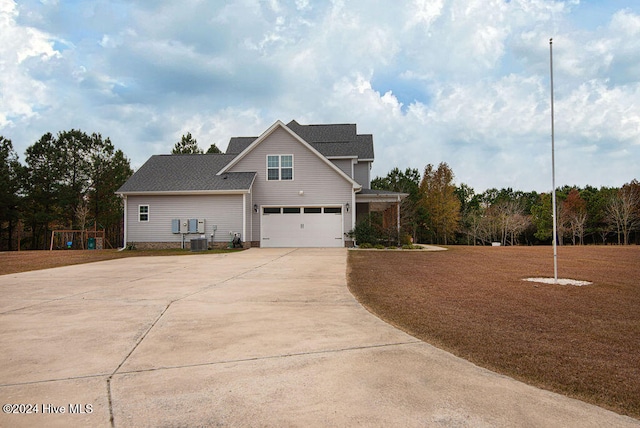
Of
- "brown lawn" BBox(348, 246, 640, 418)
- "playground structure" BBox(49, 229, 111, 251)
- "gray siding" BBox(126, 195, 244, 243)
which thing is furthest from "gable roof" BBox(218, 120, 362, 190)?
"brown lawn" BBox(348, 246, 640, 418)

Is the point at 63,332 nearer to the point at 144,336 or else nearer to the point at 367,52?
the point at 144,336

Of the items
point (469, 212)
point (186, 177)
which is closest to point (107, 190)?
point (186, 177)

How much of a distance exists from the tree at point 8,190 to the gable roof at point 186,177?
54.2 ft

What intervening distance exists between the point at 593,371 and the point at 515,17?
14220 millimetres

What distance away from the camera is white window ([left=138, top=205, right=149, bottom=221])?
22094mm

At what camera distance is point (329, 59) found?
1992 centimetres

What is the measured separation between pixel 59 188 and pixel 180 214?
64.7 feet

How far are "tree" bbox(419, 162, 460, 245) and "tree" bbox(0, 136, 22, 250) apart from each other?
1490 inches

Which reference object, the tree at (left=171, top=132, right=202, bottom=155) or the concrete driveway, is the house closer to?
the concrete driveway

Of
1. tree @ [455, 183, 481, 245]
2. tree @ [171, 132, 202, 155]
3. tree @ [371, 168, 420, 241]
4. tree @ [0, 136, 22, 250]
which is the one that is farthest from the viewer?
tree @ [171, 132, 202, 155]

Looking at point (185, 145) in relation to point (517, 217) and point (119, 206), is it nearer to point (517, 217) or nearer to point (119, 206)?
point (119, 206)

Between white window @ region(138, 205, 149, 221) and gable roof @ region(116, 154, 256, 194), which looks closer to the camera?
gable roof @ region(116, 154, 256, 194)

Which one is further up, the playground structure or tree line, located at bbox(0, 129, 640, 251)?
tree line, located at bbox(0, 129, 640, 251)

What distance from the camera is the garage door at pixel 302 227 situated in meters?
22.3
